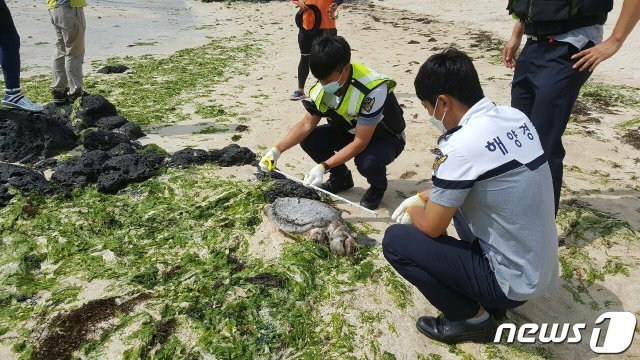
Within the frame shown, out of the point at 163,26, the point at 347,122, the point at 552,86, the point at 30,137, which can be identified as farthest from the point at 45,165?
the point at 163,26

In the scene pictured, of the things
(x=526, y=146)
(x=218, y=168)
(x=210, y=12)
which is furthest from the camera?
(x=210, y=12)

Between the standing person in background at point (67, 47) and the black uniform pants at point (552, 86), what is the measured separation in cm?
469

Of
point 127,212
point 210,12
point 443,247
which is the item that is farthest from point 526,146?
point 210,12

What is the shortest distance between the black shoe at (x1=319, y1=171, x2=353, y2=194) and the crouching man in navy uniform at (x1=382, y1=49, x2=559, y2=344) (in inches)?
64.8

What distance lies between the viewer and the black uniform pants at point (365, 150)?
3.42m

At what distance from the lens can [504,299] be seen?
2.11m

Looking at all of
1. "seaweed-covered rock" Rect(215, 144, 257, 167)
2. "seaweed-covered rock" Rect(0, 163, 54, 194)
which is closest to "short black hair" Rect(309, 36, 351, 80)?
"seaweed-covered rock" Rect(215, 144, 257, 167)

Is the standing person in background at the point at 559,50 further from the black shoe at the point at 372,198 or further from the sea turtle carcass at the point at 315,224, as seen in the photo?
the sea turtle carcass at the point at 315,224

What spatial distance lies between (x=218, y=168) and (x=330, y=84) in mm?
1565

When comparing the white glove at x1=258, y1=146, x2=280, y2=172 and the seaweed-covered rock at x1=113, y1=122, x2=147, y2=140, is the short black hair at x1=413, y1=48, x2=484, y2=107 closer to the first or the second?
the white glove at x1=258, y1=146, x2=280, y2=172

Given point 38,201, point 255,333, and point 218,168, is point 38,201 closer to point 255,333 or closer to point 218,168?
point 218,168

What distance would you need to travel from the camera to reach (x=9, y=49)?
4402 millimetres

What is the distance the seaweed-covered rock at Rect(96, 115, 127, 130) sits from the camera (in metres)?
5.10

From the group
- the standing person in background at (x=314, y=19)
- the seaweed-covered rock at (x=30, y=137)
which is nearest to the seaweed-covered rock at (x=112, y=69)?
the seaweed-covered rock at (x=30, y=137)
